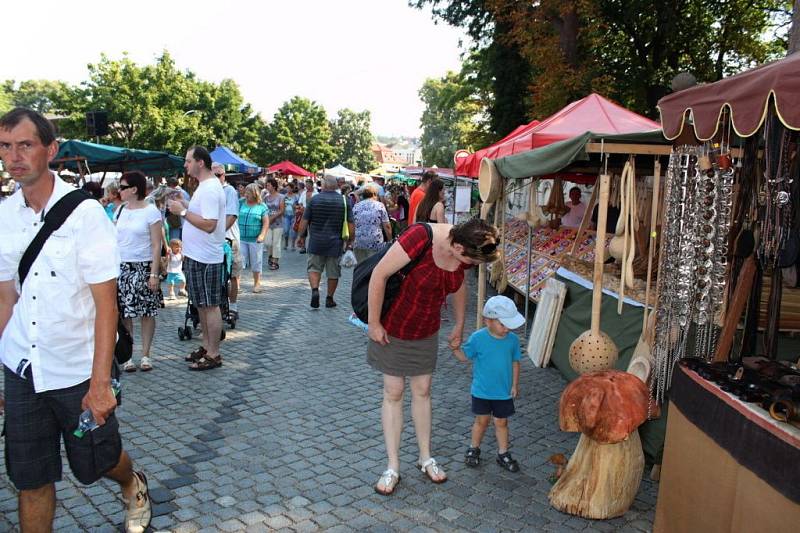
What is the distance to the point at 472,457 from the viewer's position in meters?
4.25

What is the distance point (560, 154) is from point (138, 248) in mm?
3800

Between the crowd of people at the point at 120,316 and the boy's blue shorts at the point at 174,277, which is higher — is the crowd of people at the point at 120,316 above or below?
above

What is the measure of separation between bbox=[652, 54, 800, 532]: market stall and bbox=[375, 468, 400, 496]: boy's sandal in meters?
1.48

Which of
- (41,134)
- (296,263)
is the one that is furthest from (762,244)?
(296,263)

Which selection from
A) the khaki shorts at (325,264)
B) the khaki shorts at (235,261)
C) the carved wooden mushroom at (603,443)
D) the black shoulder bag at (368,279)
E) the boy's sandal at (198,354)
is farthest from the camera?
the khaki shorts at (325,264)

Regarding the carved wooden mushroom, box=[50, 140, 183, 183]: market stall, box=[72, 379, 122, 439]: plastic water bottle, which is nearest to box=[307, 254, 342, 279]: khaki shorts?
box=[50, 140, 183, 183]: market stall

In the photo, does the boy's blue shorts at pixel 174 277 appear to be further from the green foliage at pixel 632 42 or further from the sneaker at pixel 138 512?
the green foliage at pixel 632 42

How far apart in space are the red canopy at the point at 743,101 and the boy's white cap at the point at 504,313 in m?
1.39

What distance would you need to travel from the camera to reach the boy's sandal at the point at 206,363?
6.16 metres

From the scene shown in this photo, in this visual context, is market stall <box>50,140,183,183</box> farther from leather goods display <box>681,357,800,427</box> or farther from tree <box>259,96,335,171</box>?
tree <box>259,96,335,171</box>

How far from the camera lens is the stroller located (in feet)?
21.7

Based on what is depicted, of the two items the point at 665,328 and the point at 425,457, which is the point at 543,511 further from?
the point at 665,328

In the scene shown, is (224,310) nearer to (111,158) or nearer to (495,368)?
(495,368)

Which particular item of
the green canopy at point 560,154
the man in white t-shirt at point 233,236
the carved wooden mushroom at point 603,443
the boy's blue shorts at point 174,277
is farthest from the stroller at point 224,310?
the carved wooden mushroom at point 603,443
